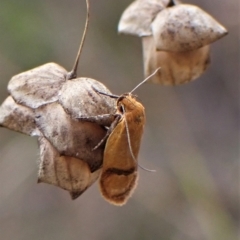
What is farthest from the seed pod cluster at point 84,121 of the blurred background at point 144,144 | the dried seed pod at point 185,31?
the blurred background at point 144,144

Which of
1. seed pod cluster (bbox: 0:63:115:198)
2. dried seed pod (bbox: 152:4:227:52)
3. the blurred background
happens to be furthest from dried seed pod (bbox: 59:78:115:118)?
the blurred background

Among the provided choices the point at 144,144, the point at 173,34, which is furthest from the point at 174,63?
the point at 144,144

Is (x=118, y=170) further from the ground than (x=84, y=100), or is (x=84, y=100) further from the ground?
(x=84, y=100)

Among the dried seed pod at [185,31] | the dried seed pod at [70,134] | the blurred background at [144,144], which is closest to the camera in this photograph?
the dried seed pod at [70,134]

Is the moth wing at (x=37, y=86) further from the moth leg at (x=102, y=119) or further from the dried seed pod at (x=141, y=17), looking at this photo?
the dried seed pod at (x=141, y=17)

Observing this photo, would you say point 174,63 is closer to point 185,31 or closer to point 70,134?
point 185,31

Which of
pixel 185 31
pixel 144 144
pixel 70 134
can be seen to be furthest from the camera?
pixel 144 144
